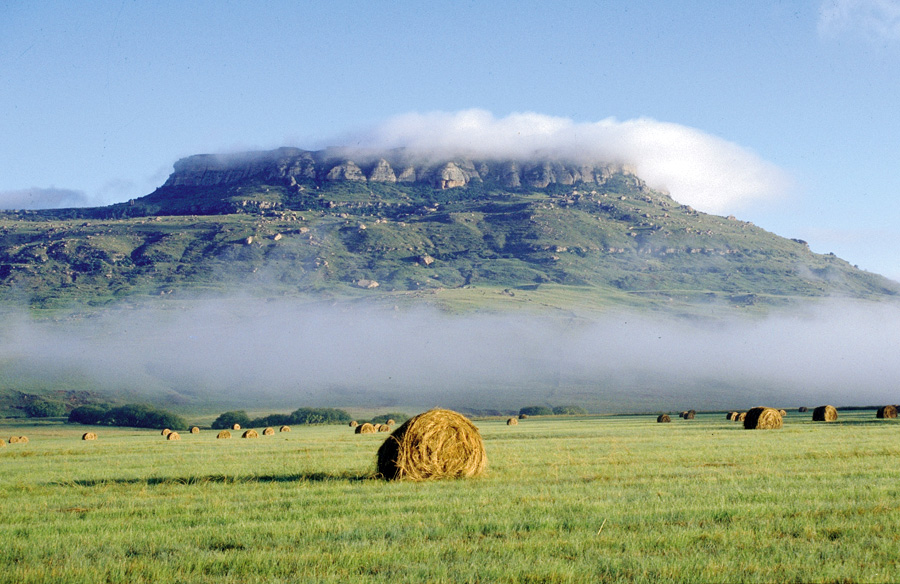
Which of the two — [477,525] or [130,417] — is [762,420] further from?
[130,417]

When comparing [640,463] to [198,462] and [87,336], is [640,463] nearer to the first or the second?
[198,462]

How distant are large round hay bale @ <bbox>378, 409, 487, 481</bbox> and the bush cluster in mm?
81022

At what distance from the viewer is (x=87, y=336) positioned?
192750 mm

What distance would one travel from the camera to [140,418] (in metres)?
96.2

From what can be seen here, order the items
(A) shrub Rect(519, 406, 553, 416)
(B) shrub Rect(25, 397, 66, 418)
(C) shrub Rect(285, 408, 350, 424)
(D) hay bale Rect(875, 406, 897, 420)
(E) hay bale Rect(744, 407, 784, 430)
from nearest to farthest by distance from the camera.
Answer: (E) hay bale Rect(744, 407, 784, 430) → (D) hay bale Rect(875, 406, 897, 420) → (C) shrub Rect(285, 408, 350, 424) → (B) shrub Rect(25, 397, 66, 418) → (A) shrub Rect(519, 406, 553, 416)

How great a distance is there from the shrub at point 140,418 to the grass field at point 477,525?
80289 millimetres

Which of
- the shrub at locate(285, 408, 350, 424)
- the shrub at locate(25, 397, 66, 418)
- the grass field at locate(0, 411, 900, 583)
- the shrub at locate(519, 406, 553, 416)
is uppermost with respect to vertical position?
the grass field at locate(0, 411, 900, 583)

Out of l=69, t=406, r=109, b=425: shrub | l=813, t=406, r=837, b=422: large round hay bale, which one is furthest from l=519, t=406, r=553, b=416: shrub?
l=813, t=406, r=837, b=422: large round hay bale

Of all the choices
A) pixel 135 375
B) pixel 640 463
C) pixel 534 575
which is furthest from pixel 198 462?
pixel 135 375

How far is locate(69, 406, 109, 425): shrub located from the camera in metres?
98.1

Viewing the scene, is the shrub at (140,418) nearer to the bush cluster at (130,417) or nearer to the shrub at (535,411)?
the bush cluster at (130,417)

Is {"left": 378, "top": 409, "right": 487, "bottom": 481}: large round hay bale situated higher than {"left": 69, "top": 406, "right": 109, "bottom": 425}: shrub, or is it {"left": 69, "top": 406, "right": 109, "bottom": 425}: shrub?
{"left": 378, "top": 409, "right": 487, "bottom": 481}: large round hay bale

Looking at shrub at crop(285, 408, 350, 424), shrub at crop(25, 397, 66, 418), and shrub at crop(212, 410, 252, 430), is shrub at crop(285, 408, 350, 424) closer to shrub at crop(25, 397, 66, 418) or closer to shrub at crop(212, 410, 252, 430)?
shrub at crop(212, 410, 252, 430)

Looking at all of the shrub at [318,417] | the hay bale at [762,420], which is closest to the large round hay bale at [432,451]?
the hay bale at [762,420]
